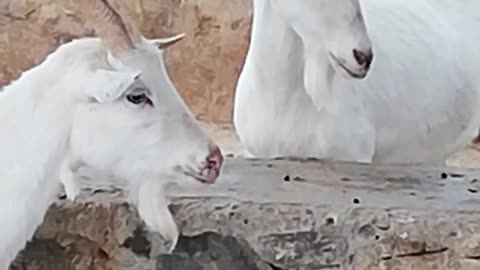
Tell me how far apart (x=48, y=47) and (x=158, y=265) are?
1.17 ft

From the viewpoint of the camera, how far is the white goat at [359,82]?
118 centimetres

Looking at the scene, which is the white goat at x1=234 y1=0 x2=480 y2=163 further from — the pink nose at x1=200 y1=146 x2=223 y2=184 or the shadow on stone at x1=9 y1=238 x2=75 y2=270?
the shadow on stone at x1=9 y1=238 x2=75 y2=270

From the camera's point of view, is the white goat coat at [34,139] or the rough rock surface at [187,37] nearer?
the white goat coat at [34,139]

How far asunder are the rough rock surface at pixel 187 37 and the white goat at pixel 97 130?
232 mm

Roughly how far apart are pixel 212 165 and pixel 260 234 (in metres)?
0.09

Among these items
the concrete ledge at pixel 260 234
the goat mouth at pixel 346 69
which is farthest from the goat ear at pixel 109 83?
the goat mouth at pixel 346 69

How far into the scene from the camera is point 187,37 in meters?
1.48

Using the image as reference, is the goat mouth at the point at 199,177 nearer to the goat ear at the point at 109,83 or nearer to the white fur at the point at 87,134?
the white fur at the point at 87,134

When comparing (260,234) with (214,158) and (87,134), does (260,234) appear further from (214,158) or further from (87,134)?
(87,134)

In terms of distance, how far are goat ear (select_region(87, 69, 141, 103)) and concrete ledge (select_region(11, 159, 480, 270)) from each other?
0.10 meters

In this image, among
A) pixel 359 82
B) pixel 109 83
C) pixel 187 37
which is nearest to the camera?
pixel 109 83

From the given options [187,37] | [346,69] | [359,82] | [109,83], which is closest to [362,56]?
[346,69]

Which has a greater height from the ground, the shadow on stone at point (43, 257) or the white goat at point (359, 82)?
the white goat at point (359, 82)

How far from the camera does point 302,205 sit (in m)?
1.17
